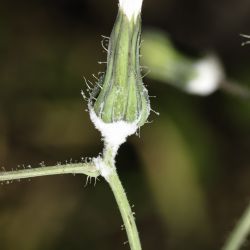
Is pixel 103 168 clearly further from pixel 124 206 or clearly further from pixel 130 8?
pixel 130 8

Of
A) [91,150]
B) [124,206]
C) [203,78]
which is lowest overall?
[124,206]

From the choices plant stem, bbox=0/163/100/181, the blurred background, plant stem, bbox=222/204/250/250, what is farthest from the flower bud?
the blurred background

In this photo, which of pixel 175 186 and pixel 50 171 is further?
pixel 175 186

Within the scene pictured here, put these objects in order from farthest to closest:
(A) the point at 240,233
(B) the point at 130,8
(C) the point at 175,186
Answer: (C) the point at 175,186, (A) the point at 240,233, (B) the point at 130,8

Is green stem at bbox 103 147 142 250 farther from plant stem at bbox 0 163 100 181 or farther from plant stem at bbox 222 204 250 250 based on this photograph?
plant stem at bbox 222 204 250 250

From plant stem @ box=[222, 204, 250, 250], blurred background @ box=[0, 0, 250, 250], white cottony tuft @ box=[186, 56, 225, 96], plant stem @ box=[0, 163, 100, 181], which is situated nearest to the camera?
plant stem @ box=[0, 163, 100, 181]

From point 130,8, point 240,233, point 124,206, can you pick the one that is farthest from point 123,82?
point 240,233

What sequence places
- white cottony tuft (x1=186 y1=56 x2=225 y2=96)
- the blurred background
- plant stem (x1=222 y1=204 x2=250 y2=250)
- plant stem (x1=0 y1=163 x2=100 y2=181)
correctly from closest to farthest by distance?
plant stem (x1=0 y1=163 x2=100 y2=181), plant stem (x1=222 y1=204 x2=250 y2=250), white cottony tuft (x1=186 y1=56 x2=225 y2=96), the blurred background
